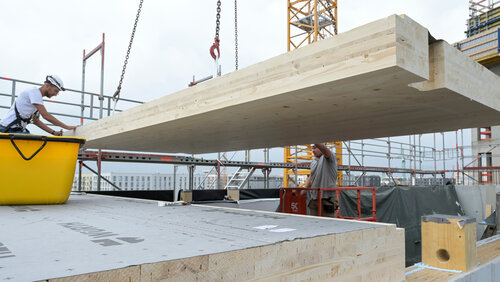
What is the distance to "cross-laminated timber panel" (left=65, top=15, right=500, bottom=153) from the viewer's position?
180 cm

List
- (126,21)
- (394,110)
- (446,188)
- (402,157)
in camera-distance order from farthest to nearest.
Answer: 1. (402,157)
2. (446,188)
3. (126,21)
4. (394,110)

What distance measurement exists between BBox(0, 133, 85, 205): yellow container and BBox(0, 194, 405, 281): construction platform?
49.7 inches

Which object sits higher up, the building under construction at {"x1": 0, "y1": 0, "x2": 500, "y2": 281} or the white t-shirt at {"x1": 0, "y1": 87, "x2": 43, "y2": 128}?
the white t-shirt at {"x1": 0, "y1": 87, "x2": 43, "y2": 128}

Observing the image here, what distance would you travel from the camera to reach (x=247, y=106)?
101 inches

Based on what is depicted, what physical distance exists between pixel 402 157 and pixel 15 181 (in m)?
17.8

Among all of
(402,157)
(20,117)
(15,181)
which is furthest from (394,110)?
(402,157)

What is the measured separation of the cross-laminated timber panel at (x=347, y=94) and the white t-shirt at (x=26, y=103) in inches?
35.3

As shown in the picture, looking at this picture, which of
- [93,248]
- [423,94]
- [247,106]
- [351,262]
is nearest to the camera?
[93,248]

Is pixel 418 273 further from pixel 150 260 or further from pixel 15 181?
pixel 15 181

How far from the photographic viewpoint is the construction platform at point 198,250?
1.12 meters

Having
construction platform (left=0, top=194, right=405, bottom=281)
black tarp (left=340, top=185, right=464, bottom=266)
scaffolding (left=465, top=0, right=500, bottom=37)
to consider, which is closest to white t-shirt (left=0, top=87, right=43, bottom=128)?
construction platform (left=0, top=194, right=405, bottom=281)

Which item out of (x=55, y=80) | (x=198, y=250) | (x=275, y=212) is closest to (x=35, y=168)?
(x=55, y=80)

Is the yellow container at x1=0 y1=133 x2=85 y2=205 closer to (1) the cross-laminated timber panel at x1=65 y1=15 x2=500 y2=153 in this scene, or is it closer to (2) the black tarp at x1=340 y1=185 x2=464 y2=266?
(1) the cross-laminated timber panel at x1=65 y1=15 x2=500 y2=153

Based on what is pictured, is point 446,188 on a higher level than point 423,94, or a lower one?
lower
